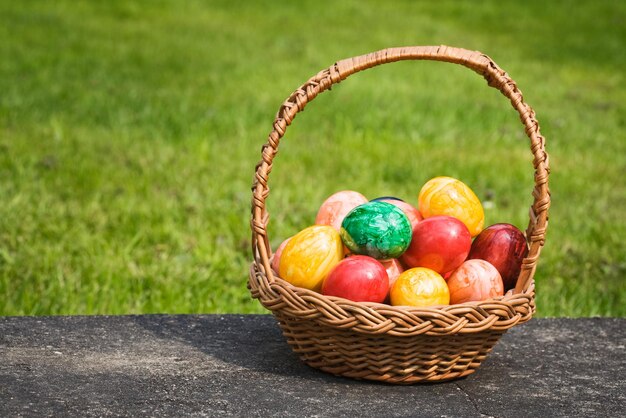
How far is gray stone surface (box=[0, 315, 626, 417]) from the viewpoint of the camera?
2.44 m

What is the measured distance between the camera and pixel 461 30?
1181cm

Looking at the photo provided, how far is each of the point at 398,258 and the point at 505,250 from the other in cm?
31

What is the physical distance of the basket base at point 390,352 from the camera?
251 centimetres

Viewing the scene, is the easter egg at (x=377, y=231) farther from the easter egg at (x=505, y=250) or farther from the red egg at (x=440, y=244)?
the easter egg at (x=505, y=250)

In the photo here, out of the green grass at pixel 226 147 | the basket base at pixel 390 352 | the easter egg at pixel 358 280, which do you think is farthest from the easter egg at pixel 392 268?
the green grass at pixel 226 147

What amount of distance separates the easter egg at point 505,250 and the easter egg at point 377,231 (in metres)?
0.27

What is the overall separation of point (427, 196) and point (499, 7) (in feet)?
36.4

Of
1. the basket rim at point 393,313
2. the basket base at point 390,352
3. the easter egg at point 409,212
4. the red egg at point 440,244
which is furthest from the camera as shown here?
the easter egg at point 409,212

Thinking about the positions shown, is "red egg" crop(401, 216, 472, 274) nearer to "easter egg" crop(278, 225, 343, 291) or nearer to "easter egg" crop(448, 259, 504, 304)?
"easter egg" crop(448, 259, 504, 304)

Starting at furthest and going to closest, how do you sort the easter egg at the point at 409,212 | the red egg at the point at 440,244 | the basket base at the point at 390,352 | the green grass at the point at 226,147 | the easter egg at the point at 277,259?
the green grass at the point at 226,147, the easter egg at the point at 409,212, the easter egg at the point at 277,259, the red egg at the point at 440,244, the basket base at the point at 390,352

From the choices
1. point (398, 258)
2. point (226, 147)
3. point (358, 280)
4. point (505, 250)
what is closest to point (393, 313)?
point (358, 280)

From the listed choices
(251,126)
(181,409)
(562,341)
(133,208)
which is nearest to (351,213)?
(181,409)

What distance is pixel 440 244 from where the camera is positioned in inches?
103

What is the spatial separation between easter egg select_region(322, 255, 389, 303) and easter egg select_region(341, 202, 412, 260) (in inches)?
1.9
